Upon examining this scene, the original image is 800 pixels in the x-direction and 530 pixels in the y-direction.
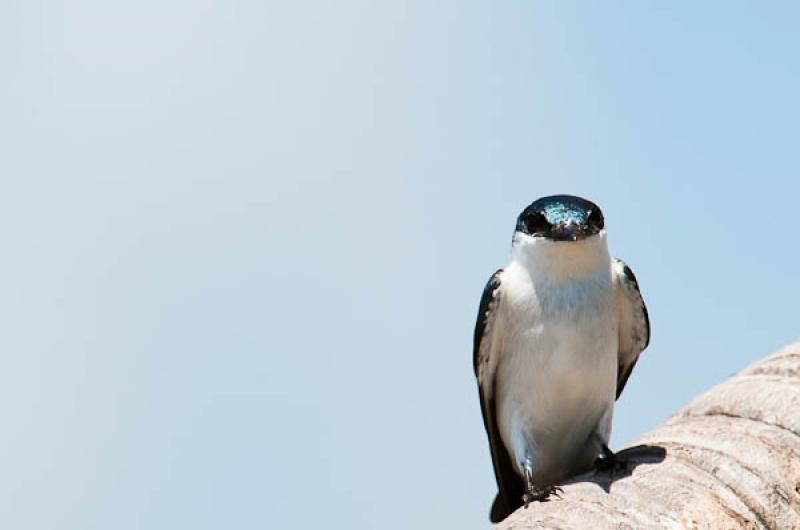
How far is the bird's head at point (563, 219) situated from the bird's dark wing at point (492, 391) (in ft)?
1.48

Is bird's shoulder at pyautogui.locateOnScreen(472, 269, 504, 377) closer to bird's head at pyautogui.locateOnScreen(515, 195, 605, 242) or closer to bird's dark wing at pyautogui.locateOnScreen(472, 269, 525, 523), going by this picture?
bird's dark wing at pyautogui.locateOnScreen(472, 269, 525, 523)

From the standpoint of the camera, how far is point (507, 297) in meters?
8.39

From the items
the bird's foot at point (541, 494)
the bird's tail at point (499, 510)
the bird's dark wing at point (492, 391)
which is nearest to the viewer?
the bird's foot at point (541, 494)

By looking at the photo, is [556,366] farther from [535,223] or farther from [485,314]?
[535,223]

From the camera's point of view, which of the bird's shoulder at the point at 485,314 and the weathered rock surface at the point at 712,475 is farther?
the bird's shoulder at the point at 485,314

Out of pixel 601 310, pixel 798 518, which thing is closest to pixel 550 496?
pixel 798 518

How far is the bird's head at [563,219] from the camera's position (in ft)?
26.9

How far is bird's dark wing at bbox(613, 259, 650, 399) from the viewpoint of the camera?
8484mm

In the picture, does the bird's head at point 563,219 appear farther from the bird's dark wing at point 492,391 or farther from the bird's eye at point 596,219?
the bird's dark wing at point 492,391

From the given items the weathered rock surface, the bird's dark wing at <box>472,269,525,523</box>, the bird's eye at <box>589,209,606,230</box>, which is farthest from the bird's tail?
the bird's eye at <box>589,209,606,230</box>

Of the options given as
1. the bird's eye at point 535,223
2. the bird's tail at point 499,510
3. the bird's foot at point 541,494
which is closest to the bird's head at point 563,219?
the bird's eye at point 535,223

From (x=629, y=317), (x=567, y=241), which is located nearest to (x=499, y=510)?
(x=629, y=317)

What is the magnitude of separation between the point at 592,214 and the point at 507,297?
774 millimetres

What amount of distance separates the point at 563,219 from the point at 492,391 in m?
1.33
